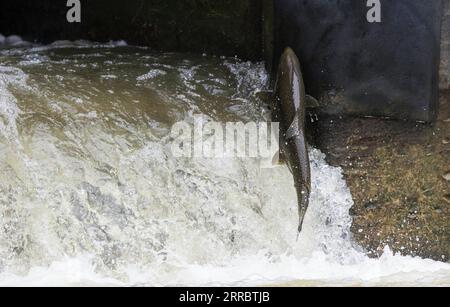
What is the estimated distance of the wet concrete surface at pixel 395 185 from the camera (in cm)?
497

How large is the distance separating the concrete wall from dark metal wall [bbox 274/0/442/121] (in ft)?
0.11

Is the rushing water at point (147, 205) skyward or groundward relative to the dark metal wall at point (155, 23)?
groundward

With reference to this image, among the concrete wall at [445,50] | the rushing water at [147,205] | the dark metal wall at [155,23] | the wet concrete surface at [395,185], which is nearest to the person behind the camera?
the rushing water at [147,205]

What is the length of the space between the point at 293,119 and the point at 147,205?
106 cm

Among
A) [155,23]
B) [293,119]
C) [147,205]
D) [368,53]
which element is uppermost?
[155,23]

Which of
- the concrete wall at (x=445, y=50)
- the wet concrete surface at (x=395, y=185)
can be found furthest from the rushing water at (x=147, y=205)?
the concrete wall at (x=445, y=50)

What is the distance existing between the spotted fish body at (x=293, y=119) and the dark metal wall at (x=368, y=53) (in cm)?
14

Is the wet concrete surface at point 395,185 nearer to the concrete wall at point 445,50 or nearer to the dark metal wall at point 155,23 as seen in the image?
the concrete wall at point 445,50

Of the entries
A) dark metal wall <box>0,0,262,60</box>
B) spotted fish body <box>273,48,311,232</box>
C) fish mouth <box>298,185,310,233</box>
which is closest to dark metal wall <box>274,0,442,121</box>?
spotted fish body <box>273,48,311,232</box>

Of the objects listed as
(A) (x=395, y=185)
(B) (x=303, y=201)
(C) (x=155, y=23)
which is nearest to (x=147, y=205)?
(B) (x=303, y=201)

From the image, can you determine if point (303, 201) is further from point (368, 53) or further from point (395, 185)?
point (368, 53)

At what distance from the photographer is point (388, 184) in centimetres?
502

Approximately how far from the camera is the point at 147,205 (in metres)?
4.74

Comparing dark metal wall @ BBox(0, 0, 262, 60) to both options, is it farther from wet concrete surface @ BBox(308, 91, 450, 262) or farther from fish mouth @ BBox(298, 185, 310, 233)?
fish mouth @ BBox(298, 185, 310, 233)
